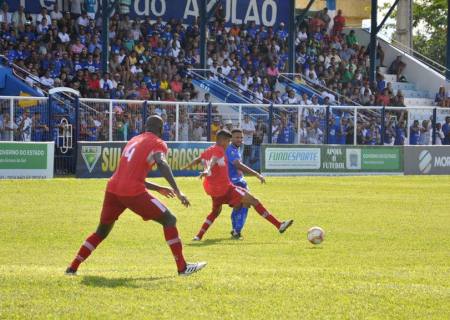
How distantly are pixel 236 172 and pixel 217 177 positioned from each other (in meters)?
1.31

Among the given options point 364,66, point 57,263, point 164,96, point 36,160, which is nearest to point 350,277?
point 57,263

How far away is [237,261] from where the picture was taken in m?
14.0

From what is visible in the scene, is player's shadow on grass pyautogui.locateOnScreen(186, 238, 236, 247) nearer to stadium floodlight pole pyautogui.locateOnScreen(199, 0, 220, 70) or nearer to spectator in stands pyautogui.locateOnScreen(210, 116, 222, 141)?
spectator in stands pyautogui.locateOnScreen(210, 116, 222, 141)

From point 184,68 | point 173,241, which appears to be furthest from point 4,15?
point 173,241

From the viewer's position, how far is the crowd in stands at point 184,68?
3347cm

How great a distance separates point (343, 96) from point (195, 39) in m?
7.01

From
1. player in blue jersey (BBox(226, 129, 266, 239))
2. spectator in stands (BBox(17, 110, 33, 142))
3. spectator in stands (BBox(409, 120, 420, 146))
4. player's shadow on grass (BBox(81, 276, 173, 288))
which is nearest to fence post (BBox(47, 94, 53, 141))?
spectator in stands (BBox(17, 110, 33, 142))

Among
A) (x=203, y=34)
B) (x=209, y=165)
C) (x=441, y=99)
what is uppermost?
(x=203, y=34)

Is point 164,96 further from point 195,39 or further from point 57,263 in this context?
point 57,263

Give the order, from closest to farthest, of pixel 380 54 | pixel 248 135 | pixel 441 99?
pixel 248 135 < pixel 441 99 < pixel 380 54

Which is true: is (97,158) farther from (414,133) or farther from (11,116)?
(414,133)

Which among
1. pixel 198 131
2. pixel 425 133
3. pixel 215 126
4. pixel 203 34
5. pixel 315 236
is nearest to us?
pixel 315 236

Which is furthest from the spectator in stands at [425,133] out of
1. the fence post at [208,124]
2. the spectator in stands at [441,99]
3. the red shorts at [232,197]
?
the red shorts at [232,197]

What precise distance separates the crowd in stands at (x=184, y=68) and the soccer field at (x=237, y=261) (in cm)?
653
